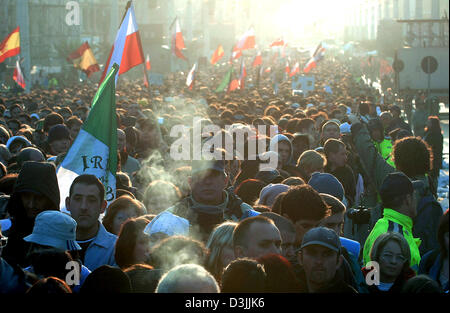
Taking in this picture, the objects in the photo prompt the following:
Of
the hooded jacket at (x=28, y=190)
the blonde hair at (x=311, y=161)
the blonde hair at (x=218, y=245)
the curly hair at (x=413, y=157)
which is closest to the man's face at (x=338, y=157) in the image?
the blonde hair at (x=311, y=161)

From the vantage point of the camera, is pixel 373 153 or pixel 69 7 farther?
pixel 69 7

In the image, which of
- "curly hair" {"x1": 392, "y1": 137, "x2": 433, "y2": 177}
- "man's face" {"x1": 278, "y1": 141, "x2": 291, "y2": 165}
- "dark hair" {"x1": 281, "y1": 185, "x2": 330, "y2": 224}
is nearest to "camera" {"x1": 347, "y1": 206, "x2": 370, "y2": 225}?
"curly hair" {"x1": 392, "y1": 137, "x2": 433, "y2": 177}

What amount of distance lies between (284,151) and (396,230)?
3189mm

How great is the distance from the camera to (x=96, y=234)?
5.20m

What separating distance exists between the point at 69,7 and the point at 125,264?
66.5 metres

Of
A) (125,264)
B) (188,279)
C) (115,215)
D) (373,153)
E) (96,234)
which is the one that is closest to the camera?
(188,279)

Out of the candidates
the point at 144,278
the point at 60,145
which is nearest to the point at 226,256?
the point at 144,278

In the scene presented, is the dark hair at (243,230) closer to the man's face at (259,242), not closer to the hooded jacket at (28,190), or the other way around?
the man's face at (259,242)

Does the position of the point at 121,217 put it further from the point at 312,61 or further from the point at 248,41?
the point at 312,61

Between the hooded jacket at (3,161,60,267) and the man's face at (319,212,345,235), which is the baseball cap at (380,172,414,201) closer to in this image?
the man's face at (319,212,345,235)

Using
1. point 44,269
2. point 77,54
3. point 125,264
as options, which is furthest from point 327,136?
point 77,54

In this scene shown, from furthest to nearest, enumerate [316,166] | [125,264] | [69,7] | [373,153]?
[69,7] < [373,153] < [316,166] < [125,264]

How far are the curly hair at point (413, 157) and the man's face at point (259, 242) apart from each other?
7.95 feet

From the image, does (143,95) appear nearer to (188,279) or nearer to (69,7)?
(188,279)
